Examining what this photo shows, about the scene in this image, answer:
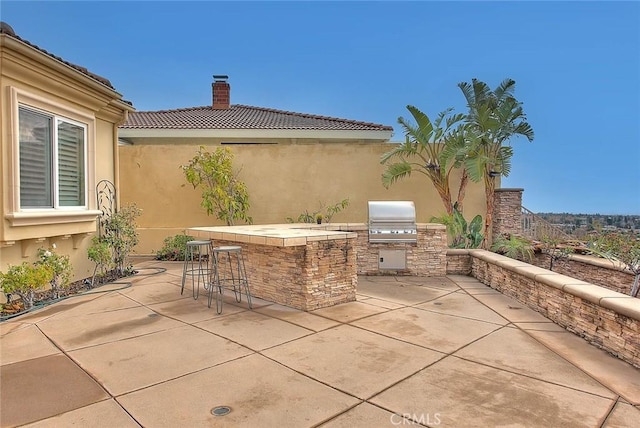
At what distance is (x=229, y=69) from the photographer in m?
17.8

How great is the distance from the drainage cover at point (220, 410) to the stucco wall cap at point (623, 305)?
395 centimetres

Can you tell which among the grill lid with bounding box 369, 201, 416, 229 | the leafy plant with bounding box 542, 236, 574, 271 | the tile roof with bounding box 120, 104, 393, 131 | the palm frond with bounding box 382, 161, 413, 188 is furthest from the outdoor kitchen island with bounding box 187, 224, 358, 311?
the tile roof with bounding box 120, 104, 393, 131

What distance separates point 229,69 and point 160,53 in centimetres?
343

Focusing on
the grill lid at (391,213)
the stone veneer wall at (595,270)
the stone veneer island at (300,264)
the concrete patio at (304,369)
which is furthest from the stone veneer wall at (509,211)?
the stone veneer island at (300,264)

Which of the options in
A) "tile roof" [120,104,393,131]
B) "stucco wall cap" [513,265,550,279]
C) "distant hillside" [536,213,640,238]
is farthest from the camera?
"tile roof" [120,104,393,131]

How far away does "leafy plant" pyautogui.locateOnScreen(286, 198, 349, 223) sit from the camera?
11.1 m

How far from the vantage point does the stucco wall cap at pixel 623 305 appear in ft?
12.6

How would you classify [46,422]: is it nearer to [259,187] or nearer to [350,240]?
[350,240]

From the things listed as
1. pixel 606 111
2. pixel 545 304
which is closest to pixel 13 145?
pixel 545 304

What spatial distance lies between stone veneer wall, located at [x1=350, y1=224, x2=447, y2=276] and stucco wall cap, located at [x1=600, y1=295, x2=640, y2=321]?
454 cm

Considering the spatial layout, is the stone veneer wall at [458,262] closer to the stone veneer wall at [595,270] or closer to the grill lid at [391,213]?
the grill lid at [391,213]

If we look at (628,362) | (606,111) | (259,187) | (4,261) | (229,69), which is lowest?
(628,362)

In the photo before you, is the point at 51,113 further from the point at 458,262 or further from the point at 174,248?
the point at 458,262

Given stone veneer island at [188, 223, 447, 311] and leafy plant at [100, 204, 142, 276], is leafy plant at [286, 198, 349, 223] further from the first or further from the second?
leafy plant at [100, 204, 142, 276]
